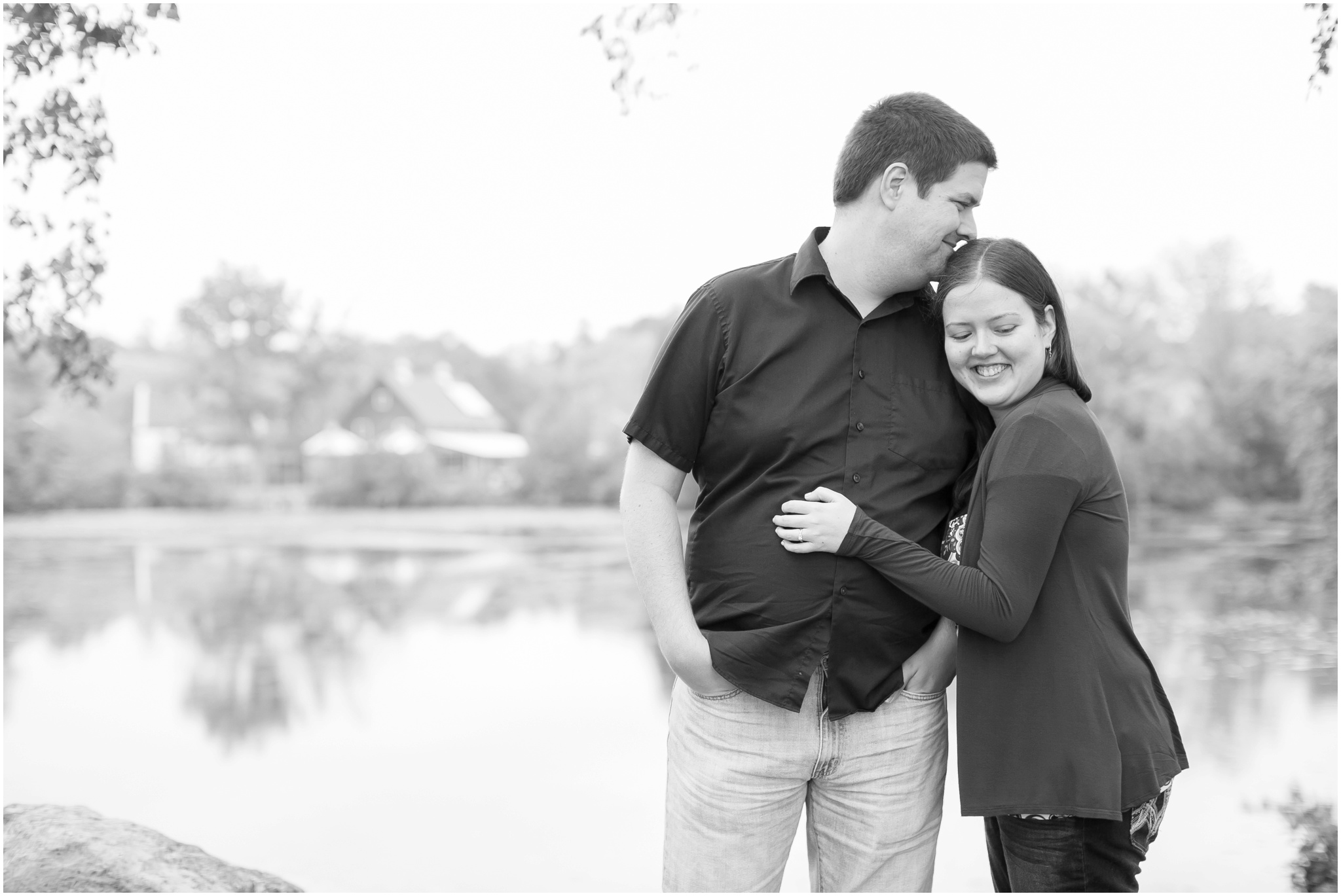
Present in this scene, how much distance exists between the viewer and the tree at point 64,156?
317 cm

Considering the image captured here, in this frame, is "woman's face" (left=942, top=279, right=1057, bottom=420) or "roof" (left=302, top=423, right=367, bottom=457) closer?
"woman's face" (left=942, top=279, right=1057, bottom=420)

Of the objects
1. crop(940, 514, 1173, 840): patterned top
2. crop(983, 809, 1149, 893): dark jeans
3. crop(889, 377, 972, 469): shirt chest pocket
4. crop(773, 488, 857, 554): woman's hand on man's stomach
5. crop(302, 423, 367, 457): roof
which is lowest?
crop(302, 423, 367, 457): roof

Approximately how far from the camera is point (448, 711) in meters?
10.3

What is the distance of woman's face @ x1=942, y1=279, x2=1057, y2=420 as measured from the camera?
6.26ft

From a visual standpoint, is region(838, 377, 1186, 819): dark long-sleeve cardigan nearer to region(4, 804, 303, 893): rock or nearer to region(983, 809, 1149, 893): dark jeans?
region(983, 809, 1149, 893): dark jeans

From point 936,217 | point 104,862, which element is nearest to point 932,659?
point 936,217

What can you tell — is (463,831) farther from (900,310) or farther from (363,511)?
(363,511)

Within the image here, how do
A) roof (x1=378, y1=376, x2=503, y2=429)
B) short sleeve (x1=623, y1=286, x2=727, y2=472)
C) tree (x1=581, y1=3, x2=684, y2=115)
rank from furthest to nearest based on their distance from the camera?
roof (x1=378, y1=376, x2=503, y2=429), tree (x1=581, y1=3, x2=684, y2=115), short sleeve (x1=623, y1=286, x2=727, y2=472)

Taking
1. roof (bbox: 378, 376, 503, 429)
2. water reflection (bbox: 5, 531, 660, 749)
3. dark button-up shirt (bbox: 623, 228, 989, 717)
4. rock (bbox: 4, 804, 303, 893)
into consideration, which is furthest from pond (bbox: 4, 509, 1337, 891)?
roof (bbox: 378, 376, 503, 429)

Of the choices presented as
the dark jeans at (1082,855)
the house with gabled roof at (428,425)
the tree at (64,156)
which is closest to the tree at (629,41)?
the tree at (64,156)

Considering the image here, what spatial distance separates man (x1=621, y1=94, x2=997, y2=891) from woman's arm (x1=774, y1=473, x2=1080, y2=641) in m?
0.08

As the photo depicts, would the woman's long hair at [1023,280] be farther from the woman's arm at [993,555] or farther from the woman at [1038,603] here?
the woman's arm at [993,555]

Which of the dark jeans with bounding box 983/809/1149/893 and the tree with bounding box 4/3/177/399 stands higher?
the tree with bounding box 4/3/177/399

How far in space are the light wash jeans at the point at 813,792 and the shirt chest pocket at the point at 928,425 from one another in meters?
0.42
